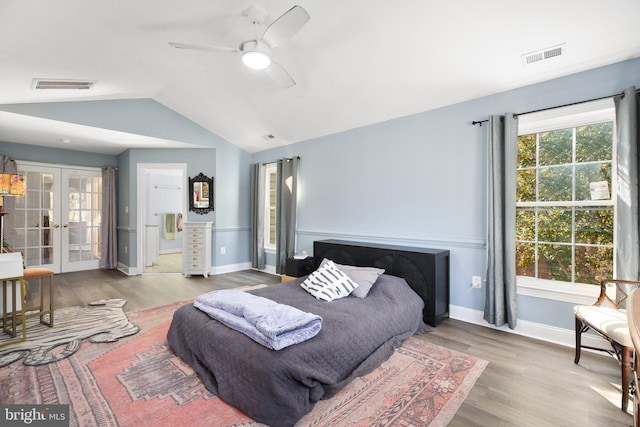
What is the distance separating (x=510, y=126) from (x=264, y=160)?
414 cm

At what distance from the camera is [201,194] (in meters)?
5.41

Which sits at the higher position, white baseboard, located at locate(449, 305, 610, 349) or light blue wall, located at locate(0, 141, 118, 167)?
light blue wall, located at locate(0, 141, 118, 167)

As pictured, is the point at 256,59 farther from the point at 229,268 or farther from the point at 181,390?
the point at 229,268

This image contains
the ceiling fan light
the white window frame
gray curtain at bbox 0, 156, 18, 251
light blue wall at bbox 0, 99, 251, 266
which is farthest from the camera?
gray curtain at bbox 0, 156, 18, 251

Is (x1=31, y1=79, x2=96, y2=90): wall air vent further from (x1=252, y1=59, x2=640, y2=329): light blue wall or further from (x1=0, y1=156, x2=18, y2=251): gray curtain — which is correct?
(x1=252, y1=59, x2=640, y2=329): light blue wall

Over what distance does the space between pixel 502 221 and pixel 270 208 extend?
4062 millimetres

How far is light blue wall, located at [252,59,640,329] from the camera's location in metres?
2.67

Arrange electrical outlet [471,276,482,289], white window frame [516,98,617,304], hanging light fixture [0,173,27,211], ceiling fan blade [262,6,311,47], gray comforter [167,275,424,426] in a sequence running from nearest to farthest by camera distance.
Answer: gray comforter [167,275,424,426] → ceiling fan blade [262,6,311,47] → white window frame [516,98,617,304] → hanging light fixture [0,173,27,211] → electrical outlet [471,276,482,289]

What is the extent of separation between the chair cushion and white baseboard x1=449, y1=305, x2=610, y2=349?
454 millimetres

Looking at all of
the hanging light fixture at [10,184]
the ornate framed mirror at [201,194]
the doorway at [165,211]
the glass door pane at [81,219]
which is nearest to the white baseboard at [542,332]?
the ornate framed mirror at [201,194]

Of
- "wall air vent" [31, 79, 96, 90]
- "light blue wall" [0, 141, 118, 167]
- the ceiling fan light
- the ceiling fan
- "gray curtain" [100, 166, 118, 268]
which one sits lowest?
"gray curtain" [100, 166, 118, 268]

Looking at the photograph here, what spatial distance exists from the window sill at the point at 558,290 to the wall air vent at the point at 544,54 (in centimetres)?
201

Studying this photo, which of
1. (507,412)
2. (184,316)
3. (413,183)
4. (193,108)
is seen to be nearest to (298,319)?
(184,316)

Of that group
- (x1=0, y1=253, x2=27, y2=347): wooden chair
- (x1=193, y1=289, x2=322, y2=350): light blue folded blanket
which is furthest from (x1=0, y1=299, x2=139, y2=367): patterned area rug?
(x1=193, y1=289, x2=322, y2=350): light blue folded blanket
